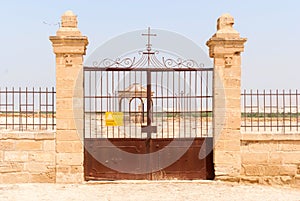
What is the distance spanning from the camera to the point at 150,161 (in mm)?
8188

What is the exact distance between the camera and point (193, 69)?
27.0 feet

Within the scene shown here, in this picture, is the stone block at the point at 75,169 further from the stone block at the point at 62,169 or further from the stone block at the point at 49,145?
the stone block at the point at 49,145

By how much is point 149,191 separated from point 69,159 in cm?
181

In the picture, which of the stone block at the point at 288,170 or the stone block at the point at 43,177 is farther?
the stone block at the point at 288,170

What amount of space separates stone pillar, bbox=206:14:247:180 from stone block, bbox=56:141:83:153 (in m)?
2.85

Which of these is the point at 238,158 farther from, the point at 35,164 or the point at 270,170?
the point at 35,164

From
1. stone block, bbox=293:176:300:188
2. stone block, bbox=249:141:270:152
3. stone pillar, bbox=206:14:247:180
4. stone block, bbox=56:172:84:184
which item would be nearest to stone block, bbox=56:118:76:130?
stone block, bbox=56:172:84:184

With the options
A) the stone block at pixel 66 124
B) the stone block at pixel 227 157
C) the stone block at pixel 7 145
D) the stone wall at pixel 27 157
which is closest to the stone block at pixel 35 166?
the stone wall at pixel 27 157

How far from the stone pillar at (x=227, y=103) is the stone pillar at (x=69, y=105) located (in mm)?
2803

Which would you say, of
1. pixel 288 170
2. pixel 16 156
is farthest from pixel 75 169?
pixel 288 170

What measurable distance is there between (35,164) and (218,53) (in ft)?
14.6

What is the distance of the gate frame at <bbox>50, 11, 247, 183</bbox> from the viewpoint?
7922 mm

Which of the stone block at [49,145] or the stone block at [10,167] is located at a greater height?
the stone block at [49,145]

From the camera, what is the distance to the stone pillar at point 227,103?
810 centimetres
